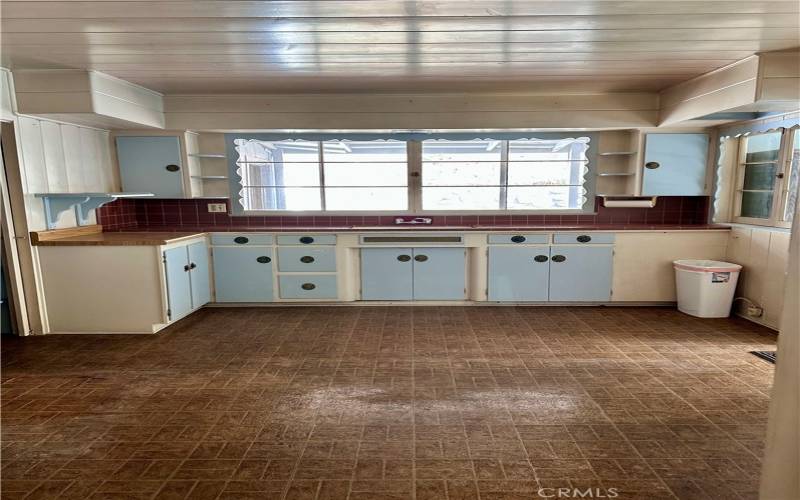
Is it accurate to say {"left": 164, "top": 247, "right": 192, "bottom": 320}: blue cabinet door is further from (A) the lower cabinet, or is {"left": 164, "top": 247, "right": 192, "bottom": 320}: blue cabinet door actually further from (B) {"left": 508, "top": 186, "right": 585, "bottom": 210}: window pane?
(B) {"left": 508, "top": 186, "right": 585, "bottom": 210}: window pane

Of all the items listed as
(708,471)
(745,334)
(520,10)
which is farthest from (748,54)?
(708,471)

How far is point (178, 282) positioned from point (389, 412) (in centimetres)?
275

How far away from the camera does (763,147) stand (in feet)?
14.7

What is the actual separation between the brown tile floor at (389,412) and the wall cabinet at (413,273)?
0.76m

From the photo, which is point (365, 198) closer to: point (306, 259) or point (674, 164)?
point (306, 259)

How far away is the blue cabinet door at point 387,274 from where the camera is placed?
16.0ft

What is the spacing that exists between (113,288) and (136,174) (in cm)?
151

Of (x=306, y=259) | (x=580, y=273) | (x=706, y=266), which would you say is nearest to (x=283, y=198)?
(x=306, y=259)

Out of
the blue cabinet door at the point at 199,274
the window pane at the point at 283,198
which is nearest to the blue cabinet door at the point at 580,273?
the window pane at the point at 283,198

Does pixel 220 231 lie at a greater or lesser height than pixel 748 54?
lesser

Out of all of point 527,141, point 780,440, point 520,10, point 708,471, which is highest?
point 520,10

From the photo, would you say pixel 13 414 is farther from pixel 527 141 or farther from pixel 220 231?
pixel 527 141

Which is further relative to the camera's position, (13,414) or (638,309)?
(638,309)

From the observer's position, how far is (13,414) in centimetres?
267
